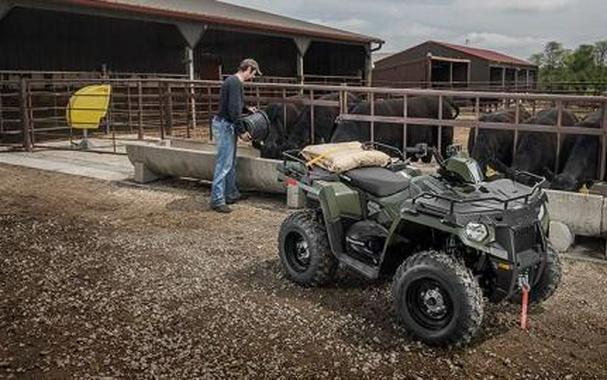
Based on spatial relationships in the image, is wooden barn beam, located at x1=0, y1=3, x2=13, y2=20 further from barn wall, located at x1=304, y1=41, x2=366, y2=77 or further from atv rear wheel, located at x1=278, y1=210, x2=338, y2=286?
barn wall, located at x1=304, y1=41, x2=366, y2=77

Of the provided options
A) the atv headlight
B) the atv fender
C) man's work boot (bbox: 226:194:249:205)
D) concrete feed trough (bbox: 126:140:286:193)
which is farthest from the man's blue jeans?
the atv headlight

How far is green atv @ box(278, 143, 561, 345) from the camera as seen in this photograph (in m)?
3.33

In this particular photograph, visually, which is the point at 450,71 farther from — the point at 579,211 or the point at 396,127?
the point at 579,211

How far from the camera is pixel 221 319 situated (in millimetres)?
3916

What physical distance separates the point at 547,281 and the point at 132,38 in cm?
1721

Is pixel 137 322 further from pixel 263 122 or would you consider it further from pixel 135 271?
pixel 263 122

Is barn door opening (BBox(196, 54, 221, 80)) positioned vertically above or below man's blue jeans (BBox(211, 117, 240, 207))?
above

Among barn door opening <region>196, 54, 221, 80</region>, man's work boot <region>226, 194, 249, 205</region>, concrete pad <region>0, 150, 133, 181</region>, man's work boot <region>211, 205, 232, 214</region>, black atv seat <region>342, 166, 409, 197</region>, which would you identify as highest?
barn door opening <region>196, 54, 221, 80</region>

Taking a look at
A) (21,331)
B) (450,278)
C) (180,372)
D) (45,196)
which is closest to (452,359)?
(450,278)

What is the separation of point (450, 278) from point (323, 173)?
4.52 feet

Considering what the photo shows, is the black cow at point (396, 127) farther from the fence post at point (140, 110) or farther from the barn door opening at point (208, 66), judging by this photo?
the barn door opening at point (208, 66)

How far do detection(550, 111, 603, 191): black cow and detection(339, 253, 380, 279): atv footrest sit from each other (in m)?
2.85

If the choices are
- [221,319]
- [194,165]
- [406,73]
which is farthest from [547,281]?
[406,73]

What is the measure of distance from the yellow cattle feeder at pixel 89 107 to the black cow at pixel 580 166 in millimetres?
8292
